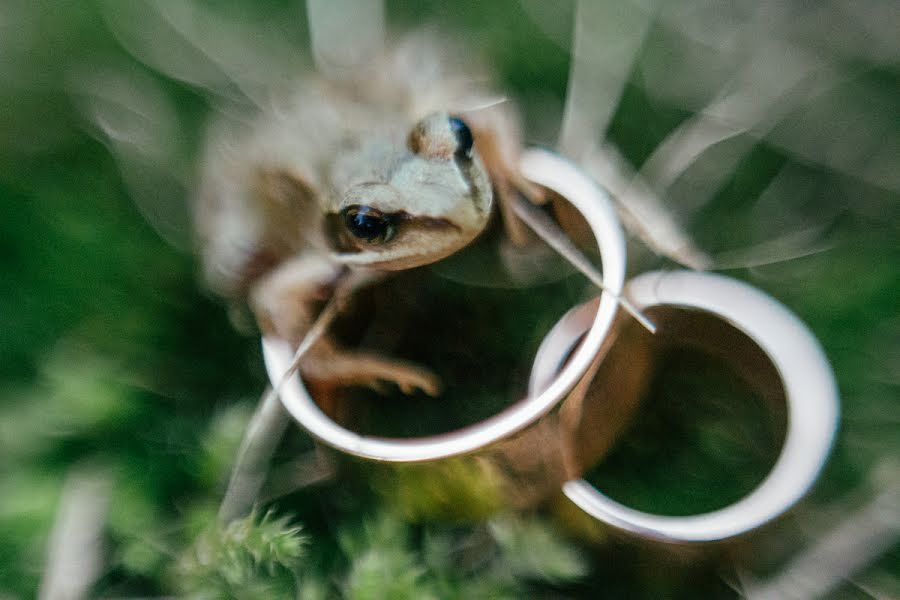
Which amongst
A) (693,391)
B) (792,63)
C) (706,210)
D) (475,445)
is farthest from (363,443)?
(792,63)

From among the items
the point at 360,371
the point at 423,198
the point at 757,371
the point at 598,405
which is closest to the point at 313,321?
the point at 360,371

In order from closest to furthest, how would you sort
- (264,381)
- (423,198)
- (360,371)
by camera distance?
(423,198) < (360,371) < (264,381)

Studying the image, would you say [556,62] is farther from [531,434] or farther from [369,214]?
[531,434]

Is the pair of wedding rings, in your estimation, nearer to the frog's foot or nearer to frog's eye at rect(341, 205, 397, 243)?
the frog's foot

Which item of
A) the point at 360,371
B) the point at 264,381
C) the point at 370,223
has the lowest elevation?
the point at 264,381

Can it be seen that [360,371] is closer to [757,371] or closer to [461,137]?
[461,137]

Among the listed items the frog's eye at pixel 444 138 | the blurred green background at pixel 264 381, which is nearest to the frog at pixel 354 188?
the frog's eye at pixel 444 138

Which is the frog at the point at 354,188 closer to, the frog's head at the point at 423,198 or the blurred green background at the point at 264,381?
the frog's head at the point at 423,198
